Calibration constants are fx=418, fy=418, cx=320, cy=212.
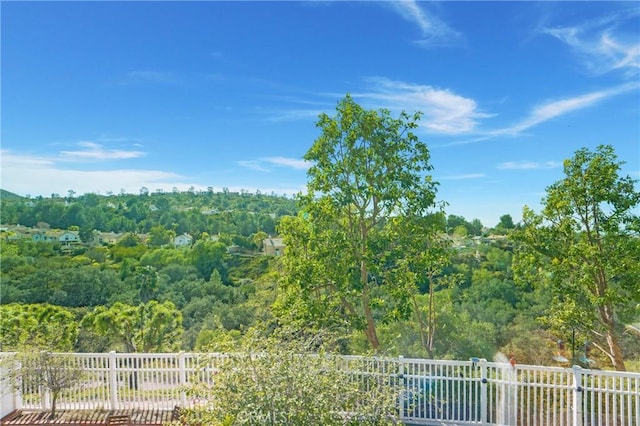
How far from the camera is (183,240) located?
94.0ft

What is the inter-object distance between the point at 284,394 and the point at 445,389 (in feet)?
10.7

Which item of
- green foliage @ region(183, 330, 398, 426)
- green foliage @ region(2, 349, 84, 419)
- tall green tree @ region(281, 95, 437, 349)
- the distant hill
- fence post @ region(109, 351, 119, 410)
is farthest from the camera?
the distant hill

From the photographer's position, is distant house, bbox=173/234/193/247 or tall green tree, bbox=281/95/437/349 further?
distant house, bbox=173/234/193/247

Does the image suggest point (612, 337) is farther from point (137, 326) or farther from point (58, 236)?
point (58, 236)

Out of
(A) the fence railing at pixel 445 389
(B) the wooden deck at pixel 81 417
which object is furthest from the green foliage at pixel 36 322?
(A) the fence railing at pixel 445 389

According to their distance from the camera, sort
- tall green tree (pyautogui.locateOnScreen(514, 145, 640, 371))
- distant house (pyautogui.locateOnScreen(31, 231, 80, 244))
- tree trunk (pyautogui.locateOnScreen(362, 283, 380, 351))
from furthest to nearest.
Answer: distant house (pyautogui.locateOnScreen(31, 231, 80, 244)) < tree trunk (pyautogui.locateOnScreen(362, 283, 380, 351)) < tall green tree (pyautogui.locateOnScreen(514, 145, 640, 371))

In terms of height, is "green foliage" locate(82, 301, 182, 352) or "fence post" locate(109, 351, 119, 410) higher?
"fence post" locate(109, 351, 119, 410)

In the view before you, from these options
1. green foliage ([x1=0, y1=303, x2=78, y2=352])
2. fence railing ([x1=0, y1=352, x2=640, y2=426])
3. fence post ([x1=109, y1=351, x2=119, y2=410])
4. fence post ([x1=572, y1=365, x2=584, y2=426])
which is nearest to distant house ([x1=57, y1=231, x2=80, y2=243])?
green foliage ([x1=0, y1=303, x2=78, y2=352])

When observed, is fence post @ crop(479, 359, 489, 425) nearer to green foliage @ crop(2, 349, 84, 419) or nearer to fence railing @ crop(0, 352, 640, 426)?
fence railing @ crop(0, 352, 640, 426)

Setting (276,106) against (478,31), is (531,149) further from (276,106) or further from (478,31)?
(276,106)

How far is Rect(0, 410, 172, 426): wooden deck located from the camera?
601 cm

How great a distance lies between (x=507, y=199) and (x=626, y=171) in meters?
8.13

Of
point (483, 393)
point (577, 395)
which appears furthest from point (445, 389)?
point (577, 395)

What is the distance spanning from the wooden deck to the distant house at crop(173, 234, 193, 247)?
2224 cm
